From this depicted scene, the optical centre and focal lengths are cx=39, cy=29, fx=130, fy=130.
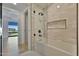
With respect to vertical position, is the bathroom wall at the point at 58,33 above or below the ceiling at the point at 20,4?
below

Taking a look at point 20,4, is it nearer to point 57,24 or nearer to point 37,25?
point 37,25

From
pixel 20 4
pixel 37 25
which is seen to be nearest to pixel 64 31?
pixel 37 25

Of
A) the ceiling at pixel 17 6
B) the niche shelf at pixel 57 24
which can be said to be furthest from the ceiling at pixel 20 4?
the niche shelf at pixel 57 24

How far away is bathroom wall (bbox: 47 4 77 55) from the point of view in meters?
1.20

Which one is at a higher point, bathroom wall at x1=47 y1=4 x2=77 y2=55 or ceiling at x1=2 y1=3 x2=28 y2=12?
ceiling at x1=2 y1=3 x2=28 y2=12

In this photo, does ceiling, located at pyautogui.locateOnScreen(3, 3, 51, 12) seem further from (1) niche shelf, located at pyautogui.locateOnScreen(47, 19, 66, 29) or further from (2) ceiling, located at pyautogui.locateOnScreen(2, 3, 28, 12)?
(1) niche shelf, located at pyautogui.locateOnScreen(47, 19, 66, 29)

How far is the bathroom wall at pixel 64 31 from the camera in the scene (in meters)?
1.20

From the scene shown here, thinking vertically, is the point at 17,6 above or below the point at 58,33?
above

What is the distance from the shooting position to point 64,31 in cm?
122

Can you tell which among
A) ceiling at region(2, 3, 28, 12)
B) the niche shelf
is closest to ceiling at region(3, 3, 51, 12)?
ceiling at region(2, 3, 28, 12)

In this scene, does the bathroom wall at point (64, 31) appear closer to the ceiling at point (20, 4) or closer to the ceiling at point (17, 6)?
the ceiling at point (20, 4)

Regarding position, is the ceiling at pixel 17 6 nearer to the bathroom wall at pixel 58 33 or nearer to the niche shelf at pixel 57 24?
the bathroom wall at pixel 58 33

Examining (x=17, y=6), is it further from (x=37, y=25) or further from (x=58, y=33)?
(x=58, y=33)

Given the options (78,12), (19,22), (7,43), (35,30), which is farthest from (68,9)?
(7,43)
